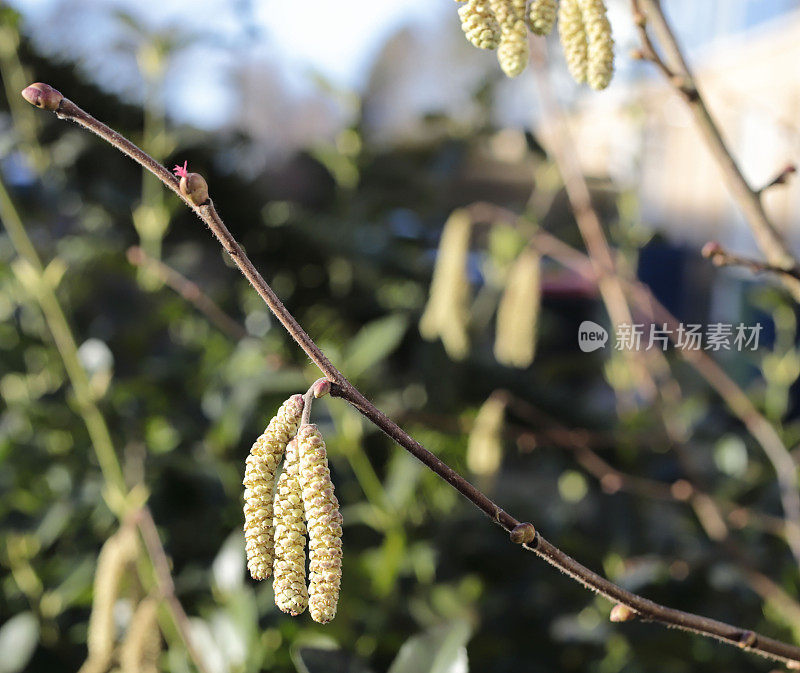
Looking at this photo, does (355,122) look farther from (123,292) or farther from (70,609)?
(70,609)

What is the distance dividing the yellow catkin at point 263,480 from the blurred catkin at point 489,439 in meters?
0.64

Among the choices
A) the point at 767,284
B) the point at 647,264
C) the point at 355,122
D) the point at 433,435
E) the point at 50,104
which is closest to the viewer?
the point at 50,104

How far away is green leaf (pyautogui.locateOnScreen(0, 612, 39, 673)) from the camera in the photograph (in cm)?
89

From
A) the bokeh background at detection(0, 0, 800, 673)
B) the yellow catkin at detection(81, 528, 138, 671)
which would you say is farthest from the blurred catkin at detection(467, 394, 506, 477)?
the yellow catkin at detection(81, 528, 138, 671)

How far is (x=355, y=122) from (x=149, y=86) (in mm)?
399

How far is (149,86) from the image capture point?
133 cm

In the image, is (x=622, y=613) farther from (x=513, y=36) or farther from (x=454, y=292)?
(x=454, y=292)

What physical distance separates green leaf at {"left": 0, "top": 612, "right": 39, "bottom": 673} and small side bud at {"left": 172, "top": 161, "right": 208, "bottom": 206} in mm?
789

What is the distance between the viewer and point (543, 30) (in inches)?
17.6

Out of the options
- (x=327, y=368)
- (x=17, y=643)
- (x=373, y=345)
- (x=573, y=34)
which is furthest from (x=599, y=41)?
(x=17, y=643)

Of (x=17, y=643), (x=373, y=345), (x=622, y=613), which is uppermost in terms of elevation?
(x=622, y=613)

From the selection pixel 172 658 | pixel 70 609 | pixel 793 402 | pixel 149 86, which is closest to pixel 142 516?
pixel 172 658

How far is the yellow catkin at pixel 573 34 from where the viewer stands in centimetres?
48

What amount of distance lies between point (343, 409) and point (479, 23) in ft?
2.60
